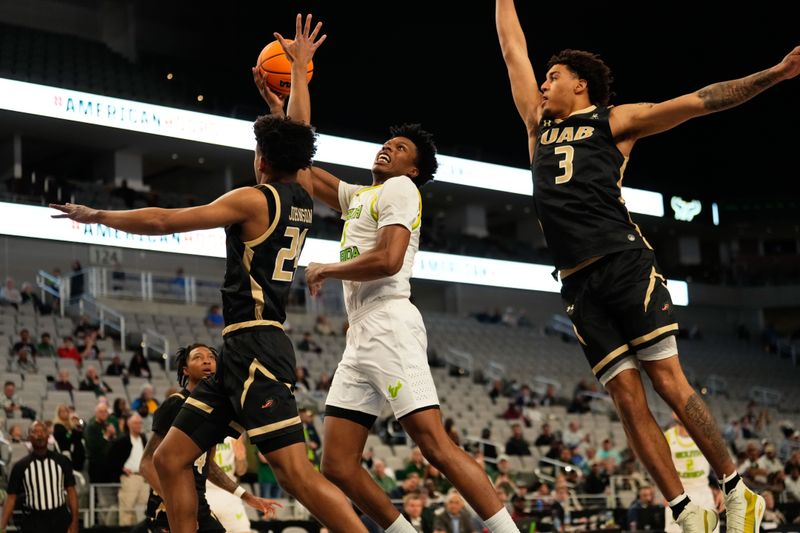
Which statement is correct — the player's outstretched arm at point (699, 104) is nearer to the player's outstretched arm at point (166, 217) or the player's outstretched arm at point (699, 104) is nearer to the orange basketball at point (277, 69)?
the player's outstretched arm at point (166, 217)

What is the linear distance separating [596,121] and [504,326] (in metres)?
26.8

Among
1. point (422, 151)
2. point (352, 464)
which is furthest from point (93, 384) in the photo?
point (352, 464)

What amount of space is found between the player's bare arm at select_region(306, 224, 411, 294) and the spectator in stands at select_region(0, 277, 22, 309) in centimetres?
1709

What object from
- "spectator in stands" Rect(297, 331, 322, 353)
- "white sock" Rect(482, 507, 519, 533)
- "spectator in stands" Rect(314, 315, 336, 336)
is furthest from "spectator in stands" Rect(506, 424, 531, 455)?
"white sock" Rect(482, 507, 519, 533)

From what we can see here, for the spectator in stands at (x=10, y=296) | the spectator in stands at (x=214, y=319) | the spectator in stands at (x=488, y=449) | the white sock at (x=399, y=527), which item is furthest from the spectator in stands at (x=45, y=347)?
the white sock at (x=399, y=527)

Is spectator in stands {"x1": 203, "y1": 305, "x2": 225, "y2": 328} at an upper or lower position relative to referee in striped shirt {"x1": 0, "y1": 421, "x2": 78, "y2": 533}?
upper

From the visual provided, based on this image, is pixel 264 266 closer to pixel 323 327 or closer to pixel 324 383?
pixel 324 383

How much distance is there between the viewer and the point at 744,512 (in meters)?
4.26

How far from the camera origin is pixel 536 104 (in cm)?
524

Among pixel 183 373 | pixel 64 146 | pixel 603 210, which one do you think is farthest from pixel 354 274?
pixel 64 146

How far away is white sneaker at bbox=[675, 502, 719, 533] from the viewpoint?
13.9ft

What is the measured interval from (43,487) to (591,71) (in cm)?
713

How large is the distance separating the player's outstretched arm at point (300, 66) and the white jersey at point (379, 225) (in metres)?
0.59

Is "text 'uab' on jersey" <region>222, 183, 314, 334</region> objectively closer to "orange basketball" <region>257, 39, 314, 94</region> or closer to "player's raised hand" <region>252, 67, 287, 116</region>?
"player's raised hand" <region>252, 67, 287, 116</region>
